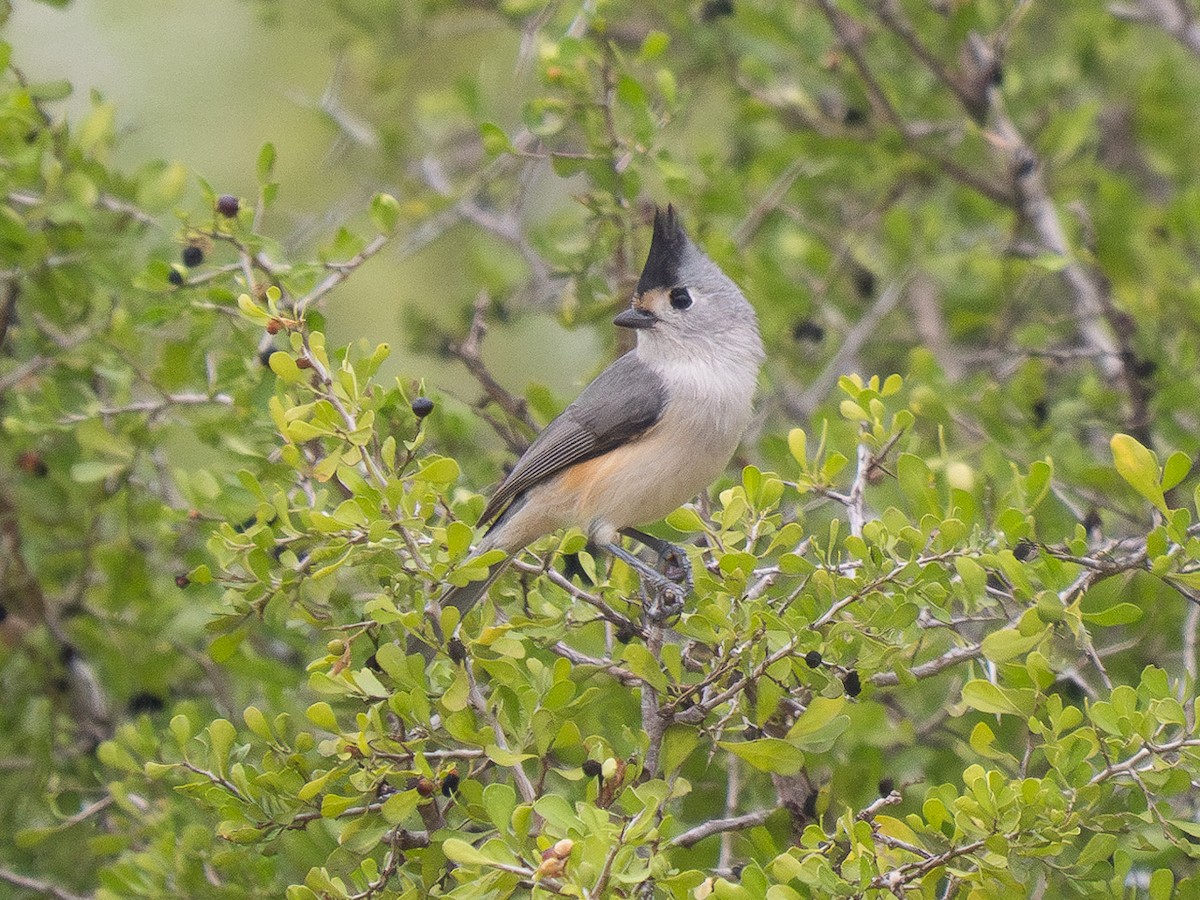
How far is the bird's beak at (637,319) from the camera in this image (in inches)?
160

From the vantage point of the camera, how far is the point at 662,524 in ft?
13.2

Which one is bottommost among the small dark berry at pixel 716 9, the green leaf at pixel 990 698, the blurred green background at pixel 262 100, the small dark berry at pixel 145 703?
the small dark berry at pixel 145 703

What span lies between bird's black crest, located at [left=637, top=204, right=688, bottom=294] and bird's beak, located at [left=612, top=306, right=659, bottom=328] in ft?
0.22

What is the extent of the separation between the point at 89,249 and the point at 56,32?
5.40 metres

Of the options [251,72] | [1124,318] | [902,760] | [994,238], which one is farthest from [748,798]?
[251,72]

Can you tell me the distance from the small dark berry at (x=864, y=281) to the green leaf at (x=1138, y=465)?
3043mm

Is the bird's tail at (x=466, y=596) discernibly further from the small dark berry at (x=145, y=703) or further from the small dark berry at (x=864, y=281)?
the small dark berry at (x=864, y=281)

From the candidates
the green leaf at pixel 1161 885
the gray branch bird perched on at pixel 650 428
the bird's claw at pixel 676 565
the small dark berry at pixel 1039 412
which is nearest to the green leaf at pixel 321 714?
the gray branch bird perched on at pixel 650 428

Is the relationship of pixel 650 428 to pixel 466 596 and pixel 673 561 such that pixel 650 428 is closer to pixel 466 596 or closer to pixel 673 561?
pixel 673 561

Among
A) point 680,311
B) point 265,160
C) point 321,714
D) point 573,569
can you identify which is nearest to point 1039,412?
point 680,311

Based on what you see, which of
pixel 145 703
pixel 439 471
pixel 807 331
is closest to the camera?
pixel 439 471

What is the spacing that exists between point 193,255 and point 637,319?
1.24 m

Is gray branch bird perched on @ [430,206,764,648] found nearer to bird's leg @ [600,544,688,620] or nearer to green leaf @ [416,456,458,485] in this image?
bird's leg @ [600,544,688,620]

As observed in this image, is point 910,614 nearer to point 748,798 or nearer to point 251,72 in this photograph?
point 748,798
